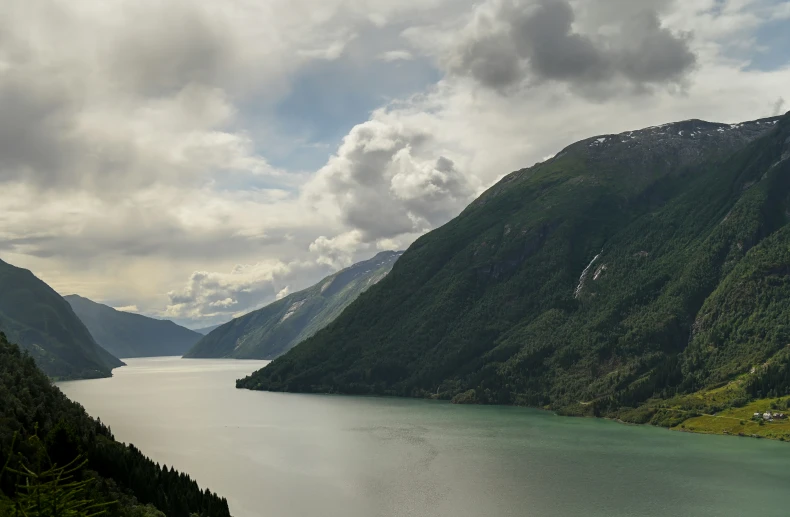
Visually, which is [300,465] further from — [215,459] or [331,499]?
[331,499]

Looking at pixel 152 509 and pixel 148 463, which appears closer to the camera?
pixel 152 509

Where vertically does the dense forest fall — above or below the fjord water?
above

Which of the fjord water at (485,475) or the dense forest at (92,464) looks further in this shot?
the fjord water at (485,475)

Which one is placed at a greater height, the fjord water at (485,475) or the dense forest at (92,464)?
the dense forest at (92,464)

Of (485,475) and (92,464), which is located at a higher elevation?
(92,464)

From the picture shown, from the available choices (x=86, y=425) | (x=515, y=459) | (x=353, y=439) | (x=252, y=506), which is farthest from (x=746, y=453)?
(x=86, y=425)

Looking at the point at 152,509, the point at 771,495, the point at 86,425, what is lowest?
the point at 771,495

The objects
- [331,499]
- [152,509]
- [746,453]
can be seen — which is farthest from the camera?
[746,453]

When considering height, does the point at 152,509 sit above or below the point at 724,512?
above

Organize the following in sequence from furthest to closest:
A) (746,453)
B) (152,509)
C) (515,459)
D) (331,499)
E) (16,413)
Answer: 1. (746,453)
2. (515,459)
3. (331,499)
4. (16,413)
5. (152,509)

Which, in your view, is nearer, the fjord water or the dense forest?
the dense forest

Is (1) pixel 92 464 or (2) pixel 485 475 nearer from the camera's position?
(1) pixel 92 464
